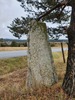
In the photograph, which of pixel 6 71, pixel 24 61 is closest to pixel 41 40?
pixel 6 71

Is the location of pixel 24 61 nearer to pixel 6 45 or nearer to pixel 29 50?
pixel 29 50

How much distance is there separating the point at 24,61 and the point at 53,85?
1139cm

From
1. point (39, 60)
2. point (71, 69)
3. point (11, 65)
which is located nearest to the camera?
point (71, 69)

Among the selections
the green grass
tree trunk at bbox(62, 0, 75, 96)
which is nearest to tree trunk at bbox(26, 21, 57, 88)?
tree trunk at bbox(62, 0, 75, 96)

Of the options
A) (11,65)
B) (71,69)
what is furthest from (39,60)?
(11,65)

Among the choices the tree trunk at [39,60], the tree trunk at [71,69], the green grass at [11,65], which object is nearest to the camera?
the tree trunk at [71,69]

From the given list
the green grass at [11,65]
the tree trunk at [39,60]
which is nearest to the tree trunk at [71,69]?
the tree trunk at [39,60]

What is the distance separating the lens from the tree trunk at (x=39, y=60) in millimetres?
10727

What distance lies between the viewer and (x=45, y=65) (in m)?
10.8

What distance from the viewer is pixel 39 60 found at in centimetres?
1073

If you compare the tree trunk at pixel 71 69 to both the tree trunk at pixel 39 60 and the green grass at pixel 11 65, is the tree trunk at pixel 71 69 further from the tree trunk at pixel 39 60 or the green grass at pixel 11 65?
the green grass at pixel 11 65

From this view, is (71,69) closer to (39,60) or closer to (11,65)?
(39,60)

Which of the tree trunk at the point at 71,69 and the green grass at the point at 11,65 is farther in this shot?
the green grass at the point at 11,65

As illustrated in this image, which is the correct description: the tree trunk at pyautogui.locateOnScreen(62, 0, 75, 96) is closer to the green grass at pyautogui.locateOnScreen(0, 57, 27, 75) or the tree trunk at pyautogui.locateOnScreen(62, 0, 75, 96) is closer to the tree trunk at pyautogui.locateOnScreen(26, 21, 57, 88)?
the tree trunk at pyautogui.locateOnScreen(26, 21, 57, 88)
